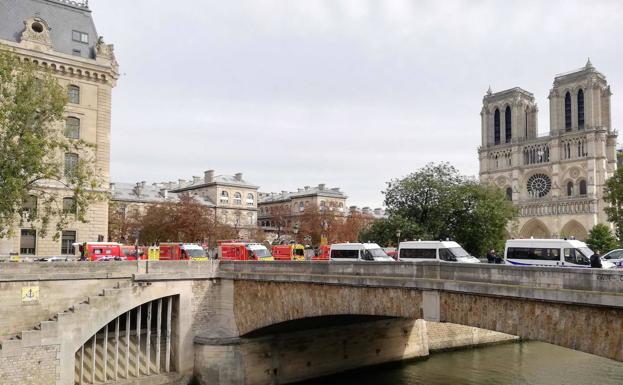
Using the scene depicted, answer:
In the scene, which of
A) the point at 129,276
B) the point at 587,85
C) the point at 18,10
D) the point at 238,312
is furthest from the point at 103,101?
the point at 587,85

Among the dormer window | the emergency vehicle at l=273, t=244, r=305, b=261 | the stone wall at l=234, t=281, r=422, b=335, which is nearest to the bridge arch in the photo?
the stone wall at l=234, t=281, r=422, b=335

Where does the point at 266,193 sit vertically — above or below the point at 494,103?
below

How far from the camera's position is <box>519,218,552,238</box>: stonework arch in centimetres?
11581

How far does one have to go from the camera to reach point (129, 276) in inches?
1358

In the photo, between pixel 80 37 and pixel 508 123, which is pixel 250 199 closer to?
pixel 508 123

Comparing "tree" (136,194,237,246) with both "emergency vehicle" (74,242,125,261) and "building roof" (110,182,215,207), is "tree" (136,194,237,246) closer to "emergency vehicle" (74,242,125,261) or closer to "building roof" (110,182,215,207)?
"emergency vehicle" (74,242,125,261)

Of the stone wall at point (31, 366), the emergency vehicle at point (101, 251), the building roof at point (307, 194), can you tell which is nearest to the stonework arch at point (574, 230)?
the building roof at point (307, 194)

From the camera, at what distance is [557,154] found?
386ft

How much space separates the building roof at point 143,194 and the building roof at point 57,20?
202 ft

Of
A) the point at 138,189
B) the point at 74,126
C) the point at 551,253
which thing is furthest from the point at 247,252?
the point at 138,189

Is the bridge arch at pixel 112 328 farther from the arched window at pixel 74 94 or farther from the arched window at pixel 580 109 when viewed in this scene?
the arched window at pixel 580 109

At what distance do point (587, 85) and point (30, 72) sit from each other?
346 feet

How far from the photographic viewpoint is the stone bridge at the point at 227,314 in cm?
2334

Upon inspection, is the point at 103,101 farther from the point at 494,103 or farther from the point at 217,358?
the point at 494,103
